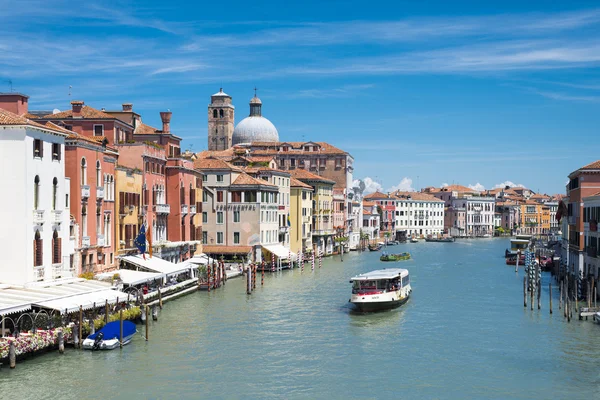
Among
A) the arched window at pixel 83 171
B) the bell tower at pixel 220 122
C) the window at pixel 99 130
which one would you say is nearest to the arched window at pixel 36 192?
the arched window at pixel 83 171

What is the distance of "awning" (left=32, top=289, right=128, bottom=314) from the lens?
2372 cm

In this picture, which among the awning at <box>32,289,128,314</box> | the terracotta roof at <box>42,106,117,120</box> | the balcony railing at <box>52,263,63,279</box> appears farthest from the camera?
the terracotta roof at <box>42,106,117,120</box>

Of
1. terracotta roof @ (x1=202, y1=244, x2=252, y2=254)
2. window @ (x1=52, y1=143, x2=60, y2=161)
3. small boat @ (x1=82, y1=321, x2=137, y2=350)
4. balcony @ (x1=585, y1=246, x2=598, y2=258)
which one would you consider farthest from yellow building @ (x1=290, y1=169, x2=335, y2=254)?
small boat @ (x1=82, y1=321, x2=137, y2=350)

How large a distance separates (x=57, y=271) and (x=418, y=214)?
10030cm

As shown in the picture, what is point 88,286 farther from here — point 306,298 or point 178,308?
point 306,298

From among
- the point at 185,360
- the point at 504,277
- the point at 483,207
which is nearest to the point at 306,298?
the point at 185,360

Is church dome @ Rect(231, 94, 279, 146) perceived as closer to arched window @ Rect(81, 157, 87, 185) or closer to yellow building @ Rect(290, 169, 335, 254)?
yellow building @ Rect(290, 169, 335, 254)

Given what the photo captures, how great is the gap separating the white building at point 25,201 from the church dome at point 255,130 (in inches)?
2712

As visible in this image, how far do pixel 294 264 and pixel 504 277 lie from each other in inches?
544

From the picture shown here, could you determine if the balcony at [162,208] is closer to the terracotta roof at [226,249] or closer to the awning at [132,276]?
the awning at [132,276]

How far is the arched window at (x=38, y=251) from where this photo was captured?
26.4m

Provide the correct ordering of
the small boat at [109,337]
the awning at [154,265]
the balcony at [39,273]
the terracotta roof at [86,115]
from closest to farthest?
the small boat at [109,337] < the balcony at [39,273] < the awning at [154,265] < the terracotta roof at [86,115]

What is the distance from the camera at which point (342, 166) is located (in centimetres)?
8525

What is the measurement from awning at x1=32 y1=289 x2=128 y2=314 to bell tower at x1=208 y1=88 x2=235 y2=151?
75.0m
